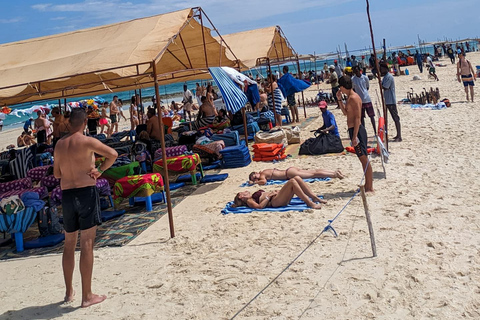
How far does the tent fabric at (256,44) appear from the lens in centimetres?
1265

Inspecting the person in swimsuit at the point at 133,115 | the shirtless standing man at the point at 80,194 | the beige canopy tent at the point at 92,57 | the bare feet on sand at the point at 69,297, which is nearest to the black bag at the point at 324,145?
the beige canopy tent at the point at 92,57

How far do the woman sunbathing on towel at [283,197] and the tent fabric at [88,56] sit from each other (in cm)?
195

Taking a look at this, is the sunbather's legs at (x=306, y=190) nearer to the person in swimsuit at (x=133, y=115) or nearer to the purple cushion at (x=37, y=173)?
the purple cushion at (x=37, y=173)

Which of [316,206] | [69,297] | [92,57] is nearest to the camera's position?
[69,297]

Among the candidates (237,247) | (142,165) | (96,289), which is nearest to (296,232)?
(237,247)

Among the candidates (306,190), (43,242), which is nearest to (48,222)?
(43,242)

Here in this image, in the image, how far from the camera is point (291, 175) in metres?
7.18

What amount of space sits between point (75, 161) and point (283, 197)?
2941mm

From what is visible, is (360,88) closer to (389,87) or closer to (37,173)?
(389,87)

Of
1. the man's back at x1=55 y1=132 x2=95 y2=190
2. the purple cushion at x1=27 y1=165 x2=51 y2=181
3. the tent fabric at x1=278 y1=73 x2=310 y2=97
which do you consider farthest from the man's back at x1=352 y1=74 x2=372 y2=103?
the man's back at x1=55 y1=132 x2=95 y2=190

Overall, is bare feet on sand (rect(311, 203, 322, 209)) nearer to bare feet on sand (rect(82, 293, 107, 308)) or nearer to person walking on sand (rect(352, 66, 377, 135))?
bare feet on sand (rect(82, 293, 107, 308))

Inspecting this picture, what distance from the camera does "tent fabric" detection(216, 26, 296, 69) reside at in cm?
1265

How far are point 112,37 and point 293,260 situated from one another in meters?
5.28

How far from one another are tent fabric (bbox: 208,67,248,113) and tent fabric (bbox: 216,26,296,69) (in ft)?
13.7
